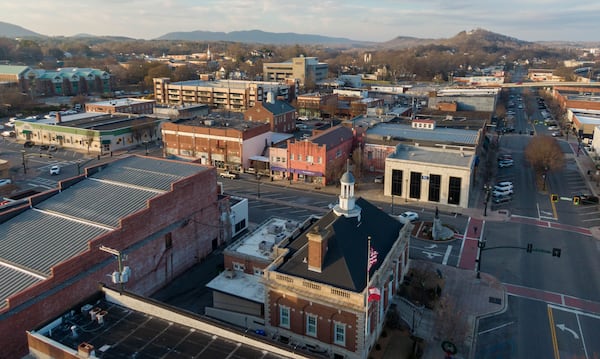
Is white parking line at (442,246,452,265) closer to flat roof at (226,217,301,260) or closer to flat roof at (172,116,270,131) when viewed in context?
flat roof at (226,217,301,260)

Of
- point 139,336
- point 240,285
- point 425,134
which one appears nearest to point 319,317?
point 240,285

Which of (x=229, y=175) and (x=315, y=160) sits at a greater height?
(x=315, y=160)

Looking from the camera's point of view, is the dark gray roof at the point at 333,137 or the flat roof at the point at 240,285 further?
the dark gray roof at the point at 333,137

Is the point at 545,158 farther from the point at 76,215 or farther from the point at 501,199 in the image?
the point at 76,215

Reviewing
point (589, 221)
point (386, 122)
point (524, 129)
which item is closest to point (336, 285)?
point (589, 221)

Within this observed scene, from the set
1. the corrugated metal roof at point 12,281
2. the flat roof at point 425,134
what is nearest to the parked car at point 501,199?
the flat roof at point 425,134

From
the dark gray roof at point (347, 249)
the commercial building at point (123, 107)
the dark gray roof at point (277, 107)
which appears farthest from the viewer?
the commercial building at point (123, 107)

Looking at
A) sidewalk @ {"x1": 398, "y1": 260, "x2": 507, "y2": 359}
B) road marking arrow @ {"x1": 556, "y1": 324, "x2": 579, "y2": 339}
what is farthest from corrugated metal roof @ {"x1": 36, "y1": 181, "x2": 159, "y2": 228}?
road marking arrow @ {"x1": 556, "y1": 324, "x2": 579, "y2": 339}

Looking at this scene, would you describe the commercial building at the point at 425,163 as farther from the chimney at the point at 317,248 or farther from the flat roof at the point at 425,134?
the chimney at the point at 317,248
